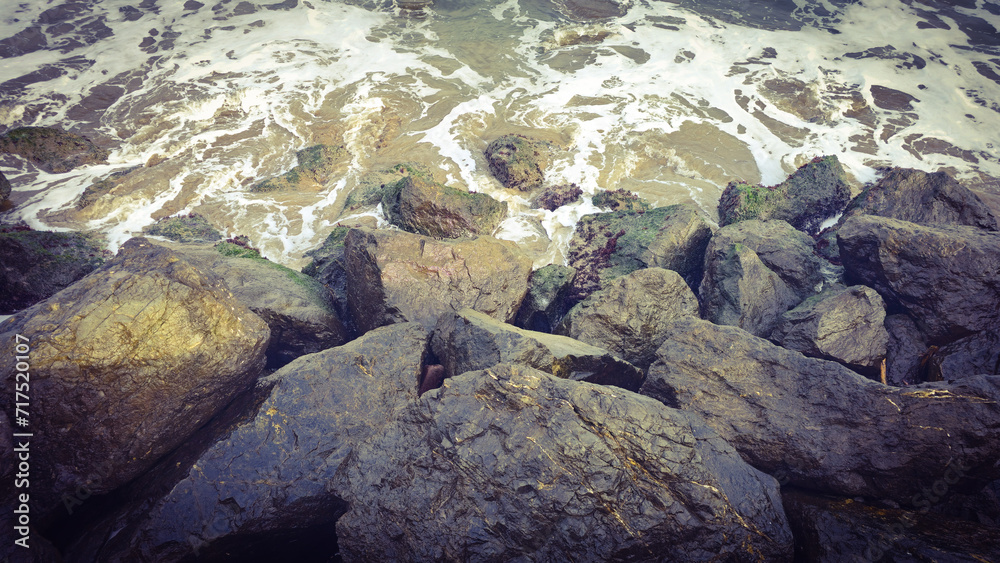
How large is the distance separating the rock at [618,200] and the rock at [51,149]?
14.3m

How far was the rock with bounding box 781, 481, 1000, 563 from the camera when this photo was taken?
10.3ft

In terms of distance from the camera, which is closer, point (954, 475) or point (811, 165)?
point (954, 475)

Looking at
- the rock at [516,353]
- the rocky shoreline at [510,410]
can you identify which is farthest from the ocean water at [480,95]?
the rock at [516,353]

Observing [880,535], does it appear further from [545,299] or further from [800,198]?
[800,198]

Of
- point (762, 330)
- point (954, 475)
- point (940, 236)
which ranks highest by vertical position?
point (940, 236)

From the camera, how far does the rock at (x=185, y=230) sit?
10.7 metres

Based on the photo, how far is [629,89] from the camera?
52.1 ft

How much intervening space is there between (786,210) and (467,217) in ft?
22.3

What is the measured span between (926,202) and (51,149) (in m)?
21.1

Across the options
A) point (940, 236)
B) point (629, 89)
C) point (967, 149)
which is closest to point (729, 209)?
point (940, 236)

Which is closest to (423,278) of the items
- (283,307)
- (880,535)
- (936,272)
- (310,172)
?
(283,307)

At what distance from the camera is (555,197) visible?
37.8ft

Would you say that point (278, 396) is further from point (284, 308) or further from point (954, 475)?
point (954, 475)

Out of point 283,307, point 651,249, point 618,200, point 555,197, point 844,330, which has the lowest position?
point 555,197
